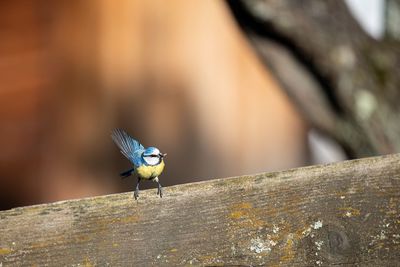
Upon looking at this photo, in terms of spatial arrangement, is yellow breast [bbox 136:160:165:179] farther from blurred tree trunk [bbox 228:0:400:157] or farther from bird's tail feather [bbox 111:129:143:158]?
blurred tree trunk [bbox 228:0:400:157]

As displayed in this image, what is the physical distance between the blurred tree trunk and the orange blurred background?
210 centimetres

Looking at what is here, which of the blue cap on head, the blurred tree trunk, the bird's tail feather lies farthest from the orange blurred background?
the blue cap on head

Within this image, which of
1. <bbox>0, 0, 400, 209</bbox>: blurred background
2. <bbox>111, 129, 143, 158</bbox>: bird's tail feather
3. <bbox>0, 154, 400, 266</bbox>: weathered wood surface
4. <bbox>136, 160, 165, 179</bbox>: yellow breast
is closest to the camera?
<bbox>0, 154, 400, 266</bbox>: weathered wood surface

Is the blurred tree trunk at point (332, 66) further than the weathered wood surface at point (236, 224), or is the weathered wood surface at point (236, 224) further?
the blurred tree trunk at point (332, 66)

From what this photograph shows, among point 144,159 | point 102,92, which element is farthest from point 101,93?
point 144,159

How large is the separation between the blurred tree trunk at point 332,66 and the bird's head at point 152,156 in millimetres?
972

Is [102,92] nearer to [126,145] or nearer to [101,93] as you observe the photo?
[101,93]

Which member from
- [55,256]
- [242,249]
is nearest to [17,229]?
[55,256]

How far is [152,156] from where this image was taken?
322cm

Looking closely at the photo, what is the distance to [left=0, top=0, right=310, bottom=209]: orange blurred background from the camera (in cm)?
629

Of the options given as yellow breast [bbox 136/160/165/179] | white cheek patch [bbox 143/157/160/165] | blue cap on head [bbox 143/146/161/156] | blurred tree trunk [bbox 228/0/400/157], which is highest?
blurred tree trunk [bbox 228/0/400/157]

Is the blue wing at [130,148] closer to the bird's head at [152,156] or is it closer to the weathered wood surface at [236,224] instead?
the bird's head at [152,156]

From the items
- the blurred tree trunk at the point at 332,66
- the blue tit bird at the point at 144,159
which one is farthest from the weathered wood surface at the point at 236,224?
the blurred tree trunk at the point at 332,66

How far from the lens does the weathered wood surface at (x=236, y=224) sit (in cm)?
159
